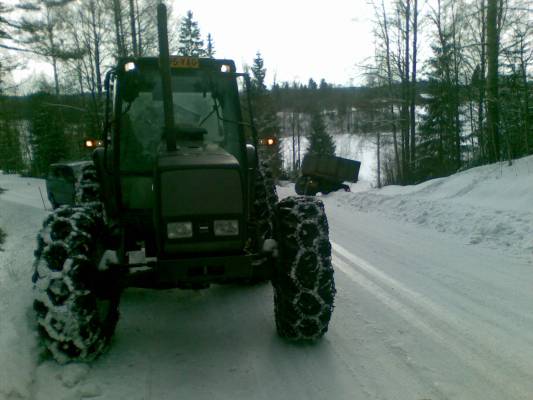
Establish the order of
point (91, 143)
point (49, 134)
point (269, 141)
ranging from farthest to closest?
point (49, 134)
point (91, 143)
point (269, 141)

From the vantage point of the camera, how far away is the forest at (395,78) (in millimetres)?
13695

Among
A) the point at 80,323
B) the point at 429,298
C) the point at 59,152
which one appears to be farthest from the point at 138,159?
the point at 59,152

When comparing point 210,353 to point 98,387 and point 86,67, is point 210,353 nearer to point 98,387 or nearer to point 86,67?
Answer: point 98,387

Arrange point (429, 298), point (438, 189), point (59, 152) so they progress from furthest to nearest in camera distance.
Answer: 1. point (59, 152)
2. point (438, 189)
3. point (429, 298)

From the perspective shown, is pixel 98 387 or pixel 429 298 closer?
pixel 98 387

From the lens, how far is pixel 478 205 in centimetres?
906

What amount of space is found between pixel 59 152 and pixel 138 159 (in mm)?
34499

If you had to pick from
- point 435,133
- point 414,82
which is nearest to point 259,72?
point 435,133

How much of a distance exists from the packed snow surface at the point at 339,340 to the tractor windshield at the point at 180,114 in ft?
5.00

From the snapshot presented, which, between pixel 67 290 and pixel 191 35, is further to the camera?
pixel 191 35

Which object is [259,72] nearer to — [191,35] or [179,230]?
[191,35]

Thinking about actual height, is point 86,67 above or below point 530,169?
above

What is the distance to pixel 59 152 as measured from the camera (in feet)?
115

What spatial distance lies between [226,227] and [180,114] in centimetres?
169
